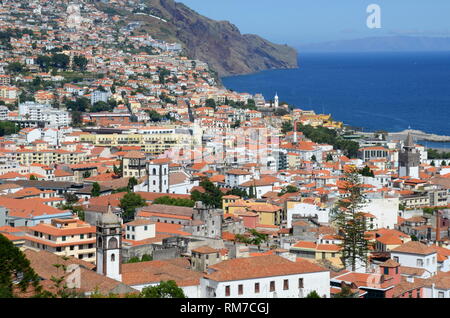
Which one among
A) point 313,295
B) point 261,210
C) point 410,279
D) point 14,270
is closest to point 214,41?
point 261,210

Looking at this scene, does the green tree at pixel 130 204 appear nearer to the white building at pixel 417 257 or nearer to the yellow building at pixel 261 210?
the yellow building at pixel 261 210

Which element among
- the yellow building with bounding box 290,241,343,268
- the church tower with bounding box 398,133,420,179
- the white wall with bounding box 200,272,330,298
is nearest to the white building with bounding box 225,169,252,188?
the church tower with bounding box 398,133,420,179

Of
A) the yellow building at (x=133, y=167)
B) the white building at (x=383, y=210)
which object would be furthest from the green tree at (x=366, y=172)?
the yellow building at (x=133, y=167)

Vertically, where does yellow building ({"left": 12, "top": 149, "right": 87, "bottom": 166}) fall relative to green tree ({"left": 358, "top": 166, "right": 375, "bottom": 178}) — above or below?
above

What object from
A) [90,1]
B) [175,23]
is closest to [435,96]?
[175,23]

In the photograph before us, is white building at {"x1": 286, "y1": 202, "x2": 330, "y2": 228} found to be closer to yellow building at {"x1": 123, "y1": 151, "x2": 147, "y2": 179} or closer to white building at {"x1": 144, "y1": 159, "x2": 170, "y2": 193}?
white building at {"x1": 144, "y1": 159, "x2": 170, "y2": 193}
